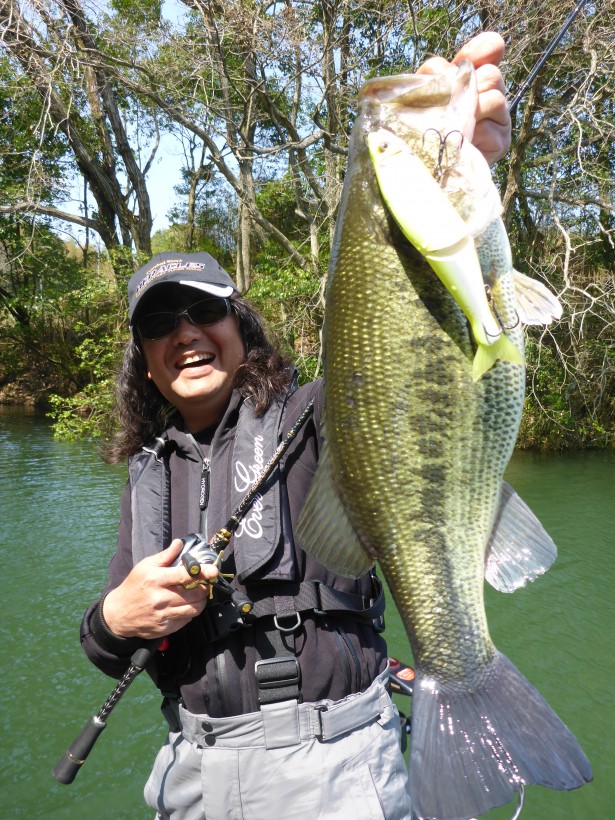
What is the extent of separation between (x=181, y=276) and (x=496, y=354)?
4.09 ft

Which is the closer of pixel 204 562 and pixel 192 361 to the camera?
pixel 204 562

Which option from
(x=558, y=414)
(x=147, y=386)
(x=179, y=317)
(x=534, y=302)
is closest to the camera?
(x=534, y=302)

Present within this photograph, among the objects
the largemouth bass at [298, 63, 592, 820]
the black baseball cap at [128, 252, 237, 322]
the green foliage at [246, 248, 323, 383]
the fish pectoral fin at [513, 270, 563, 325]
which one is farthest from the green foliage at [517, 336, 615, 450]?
the largemouth bass at [298, 63, 592, 820]

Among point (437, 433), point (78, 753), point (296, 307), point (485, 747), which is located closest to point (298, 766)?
point (485, 747)

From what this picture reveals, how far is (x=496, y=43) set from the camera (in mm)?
1690

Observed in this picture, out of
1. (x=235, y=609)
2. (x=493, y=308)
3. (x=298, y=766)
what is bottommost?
(x=298, y=766)

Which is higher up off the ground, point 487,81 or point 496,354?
point 487,81

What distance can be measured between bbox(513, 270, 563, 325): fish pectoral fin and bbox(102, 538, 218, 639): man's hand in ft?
3.75

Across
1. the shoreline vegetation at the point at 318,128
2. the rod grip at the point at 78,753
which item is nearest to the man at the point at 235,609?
the rod grip at the point at 78,753

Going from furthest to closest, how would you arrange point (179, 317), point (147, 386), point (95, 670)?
point (95, 670)
point (147, 386)
point (179, 317)

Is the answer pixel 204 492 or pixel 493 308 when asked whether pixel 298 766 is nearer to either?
pixel 204 492

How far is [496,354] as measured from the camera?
1.42 m

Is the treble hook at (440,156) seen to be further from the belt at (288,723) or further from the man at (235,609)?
the belt at (288,723)

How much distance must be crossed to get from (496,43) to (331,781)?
2.16 meters
